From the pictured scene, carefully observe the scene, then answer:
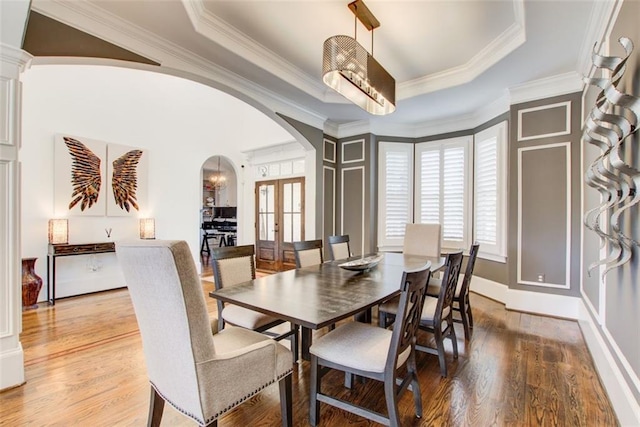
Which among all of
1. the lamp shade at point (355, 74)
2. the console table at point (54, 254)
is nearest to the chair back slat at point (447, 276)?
the lamp shade at point (355, 74)

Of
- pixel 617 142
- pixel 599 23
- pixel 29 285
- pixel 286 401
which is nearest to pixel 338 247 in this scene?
pixel 286 401

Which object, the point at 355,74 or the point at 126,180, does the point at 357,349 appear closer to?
the point at 355,74

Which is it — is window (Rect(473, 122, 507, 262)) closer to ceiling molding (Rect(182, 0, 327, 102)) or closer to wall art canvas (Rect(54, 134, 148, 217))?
ceiling molding (Rect(182, 0, 327, 102))

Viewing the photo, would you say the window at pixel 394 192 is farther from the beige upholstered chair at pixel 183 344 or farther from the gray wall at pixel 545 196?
the beige upholstered chair at pixel 183 344

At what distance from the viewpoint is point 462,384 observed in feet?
7.01

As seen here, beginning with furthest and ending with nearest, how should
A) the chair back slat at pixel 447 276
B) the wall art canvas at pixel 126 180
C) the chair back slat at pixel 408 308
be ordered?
the wall art canvas at pixel 126 180
the chair back slat at pixel 447 276
the chair back slat at pixel 408 308

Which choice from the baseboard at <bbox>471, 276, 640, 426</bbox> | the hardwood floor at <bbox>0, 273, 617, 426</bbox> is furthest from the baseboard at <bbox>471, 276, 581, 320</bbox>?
the hardwood floor at <bbox>0, 273, 617, 426</bbox>

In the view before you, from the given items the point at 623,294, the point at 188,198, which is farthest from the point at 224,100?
the point at 623,294

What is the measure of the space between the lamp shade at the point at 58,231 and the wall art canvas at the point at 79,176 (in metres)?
0.20

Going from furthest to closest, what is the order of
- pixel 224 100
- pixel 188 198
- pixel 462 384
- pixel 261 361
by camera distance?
pixel 224 100 < pixel 188 198 < pixel 462 384 < pixel 261 361

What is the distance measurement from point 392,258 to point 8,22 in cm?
367

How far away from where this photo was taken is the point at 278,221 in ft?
21.7

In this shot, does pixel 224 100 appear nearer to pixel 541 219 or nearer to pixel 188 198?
pixel 188 198

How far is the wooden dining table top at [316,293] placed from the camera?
5.15 ft
